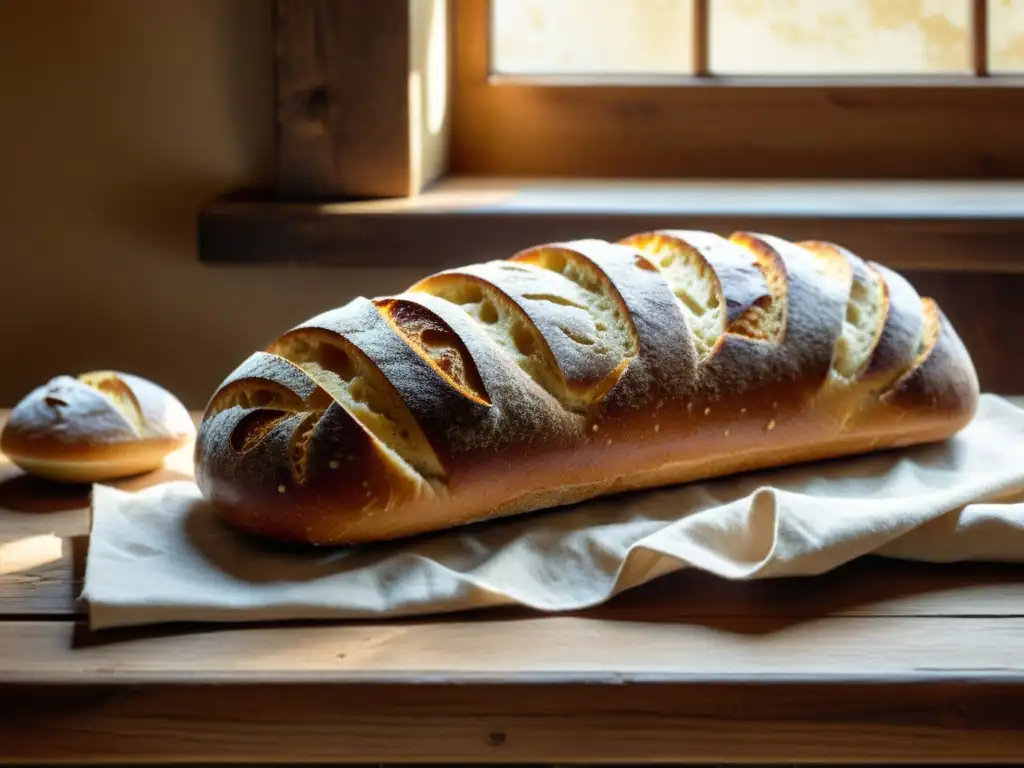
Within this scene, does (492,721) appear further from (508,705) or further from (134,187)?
(134,187)

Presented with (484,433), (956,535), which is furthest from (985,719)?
(484,433)

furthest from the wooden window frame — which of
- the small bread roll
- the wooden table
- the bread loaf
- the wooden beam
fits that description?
the wooden table

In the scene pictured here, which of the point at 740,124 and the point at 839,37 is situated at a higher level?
the point at 839,37

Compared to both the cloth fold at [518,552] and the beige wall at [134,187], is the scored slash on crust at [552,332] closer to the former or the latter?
the cloth fold at [518,552]

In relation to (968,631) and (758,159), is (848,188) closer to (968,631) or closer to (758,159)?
(758,159)

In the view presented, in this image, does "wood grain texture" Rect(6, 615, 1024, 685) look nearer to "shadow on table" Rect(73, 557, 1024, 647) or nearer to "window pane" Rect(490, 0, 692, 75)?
"shadow on table" Rect(73, 557, 1024, 647)

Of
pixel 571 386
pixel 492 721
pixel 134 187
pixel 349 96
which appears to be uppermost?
→ pixel 349 96

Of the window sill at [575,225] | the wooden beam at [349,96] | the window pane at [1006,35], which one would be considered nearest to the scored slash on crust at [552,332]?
the window sill at [575,225]

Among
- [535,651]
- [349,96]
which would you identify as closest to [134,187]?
[349,96]
